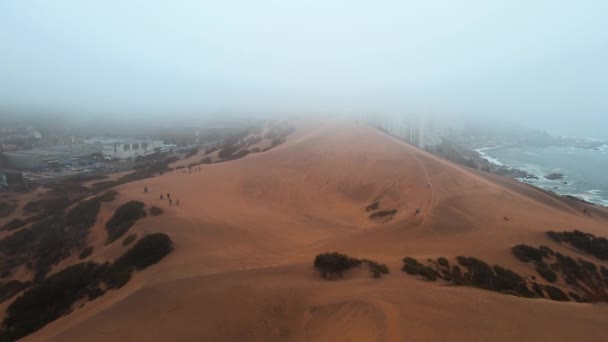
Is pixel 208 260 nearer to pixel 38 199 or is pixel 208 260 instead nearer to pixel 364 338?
pixel 364 338

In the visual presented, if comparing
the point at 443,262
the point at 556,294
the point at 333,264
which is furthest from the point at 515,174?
the point at 333,264

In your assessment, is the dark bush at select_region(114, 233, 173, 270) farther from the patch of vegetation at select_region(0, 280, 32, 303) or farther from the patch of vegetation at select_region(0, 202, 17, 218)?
the patch of vegetation at select_region(0, 202, 17, 218)

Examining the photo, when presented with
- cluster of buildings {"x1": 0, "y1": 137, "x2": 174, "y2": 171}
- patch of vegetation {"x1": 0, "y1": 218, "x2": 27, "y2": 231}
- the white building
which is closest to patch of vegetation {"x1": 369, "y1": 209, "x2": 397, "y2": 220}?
patch of vegetation {"x1": 0, "y1": 218, "x2": 27, "y2": 231}

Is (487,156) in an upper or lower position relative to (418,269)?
lower

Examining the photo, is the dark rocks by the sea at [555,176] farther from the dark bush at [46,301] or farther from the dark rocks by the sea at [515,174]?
the dark bush at [46,301]

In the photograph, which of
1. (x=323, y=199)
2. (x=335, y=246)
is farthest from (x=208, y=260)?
(x=323, y=199)

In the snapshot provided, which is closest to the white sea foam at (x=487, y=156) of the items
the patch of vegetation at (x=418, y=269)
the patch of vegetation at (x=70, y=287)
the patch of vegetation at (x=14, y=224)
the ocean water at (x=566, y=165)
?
the ocean water at (x=566, y=165)

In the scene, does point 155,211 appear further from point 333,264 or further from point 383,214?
point 383,214
